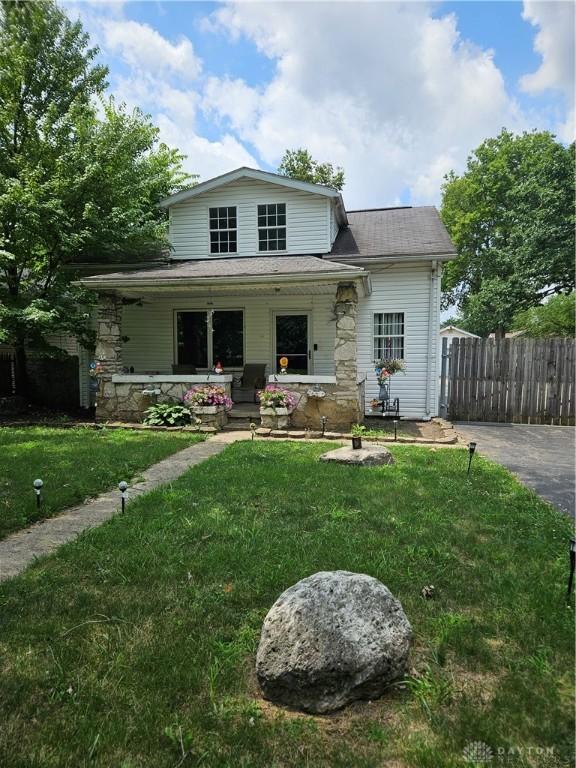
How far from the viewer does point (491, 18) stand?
3.82m

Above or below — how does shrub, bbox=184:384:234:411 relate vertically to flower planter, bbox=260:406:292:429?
above

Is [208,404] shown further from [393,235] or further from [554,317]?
[554,317]

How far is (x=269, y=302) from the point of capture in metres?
11.3

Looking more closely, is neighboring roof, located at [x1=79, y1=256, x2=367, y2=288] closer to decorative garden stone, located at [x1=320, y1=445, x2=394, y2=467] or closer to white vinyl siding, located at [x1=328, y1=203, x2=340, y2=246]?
white vinyl siding, located at [x1=328, y1=203, x2=340, y2=246]

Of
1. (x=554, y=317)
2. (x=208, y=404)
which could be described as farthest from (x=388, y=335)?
(x=554, y=317)

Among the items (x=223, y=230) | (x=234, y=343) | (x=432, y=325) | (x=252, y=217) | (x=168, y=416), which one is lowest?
(x=168, y=416)

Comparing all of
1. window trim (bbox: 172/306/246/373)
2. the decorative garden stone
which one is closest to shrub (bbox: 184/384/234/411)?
window trim (bbox: 172/306/246/373)

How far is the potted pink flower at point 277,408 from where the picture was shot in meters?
8.41

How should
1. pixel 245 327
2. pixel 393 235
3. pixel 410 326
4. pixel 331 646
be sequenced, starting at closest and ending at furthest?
1. pixel 331 646
2. pixel 410 326
3. pixel 393 235
4. pixel 245 327

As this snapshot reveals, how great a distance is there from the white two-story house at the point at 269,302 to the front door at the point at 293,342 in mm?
27

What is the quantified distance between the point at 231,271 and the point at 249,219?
268 centimetres

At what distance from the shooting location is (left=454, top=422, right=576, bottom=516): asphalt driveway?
5.07 meters

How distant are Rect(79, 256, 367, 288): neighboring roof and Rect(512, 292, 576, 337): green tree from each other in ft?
57.8

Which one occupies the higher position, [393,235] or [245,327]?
[393,235]
